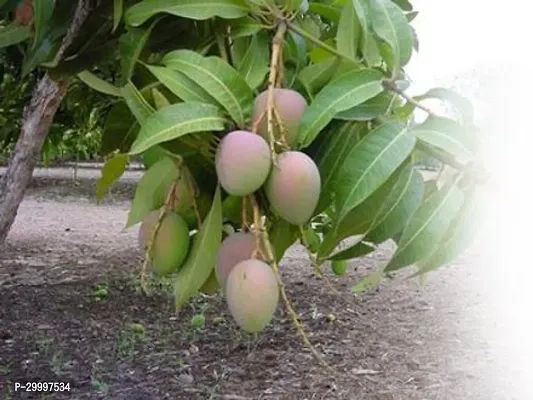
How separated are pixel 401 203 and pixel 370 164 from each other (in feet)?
0.19

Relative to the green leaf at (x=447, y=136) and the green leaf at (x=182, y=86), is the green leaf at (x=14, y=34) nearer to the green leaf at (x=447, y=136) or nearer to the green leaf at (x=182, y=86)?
the green leaf at (x=182, y=86)

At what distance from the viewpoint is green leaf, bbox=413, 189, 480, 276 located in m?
0.63

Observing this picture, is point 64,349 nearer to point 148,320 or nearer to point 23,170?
point 148,320

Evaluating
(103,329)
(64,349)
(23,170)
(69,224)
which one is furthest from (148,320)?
(69,224)

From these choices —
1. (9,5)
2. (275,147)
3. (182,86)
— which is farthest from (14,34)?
(275,147)

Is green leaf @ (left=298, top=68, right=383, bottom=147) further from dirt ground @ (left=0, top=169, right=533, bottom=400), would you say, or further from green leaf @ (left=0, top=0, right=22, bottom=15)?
dirt ground @ (left=0, top=169, right=533, bottom=400)

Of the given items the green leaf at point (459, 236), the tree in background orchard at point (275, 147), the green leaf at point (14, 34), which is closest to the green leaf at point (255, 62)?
the tree in background orchard at point (275, 147)

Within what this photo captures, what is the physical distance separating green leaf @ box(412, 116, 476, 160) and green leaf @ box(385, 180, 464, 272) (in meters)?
0.03

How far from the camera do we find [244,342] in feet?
8.89

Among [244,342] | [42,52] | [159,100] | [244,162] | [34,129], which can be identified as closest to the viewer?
[244,162]

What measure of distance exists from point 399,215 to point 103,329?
2275 millimetres

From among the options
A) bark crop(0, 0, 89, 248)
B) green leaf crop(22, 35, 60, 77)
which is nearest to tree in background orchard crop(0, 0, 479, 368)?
green leaf crop(22, 35, 60, 77)

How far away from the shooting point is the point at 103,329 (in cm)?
277

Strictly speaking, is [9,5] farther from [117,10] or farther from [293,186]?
[293,186]
